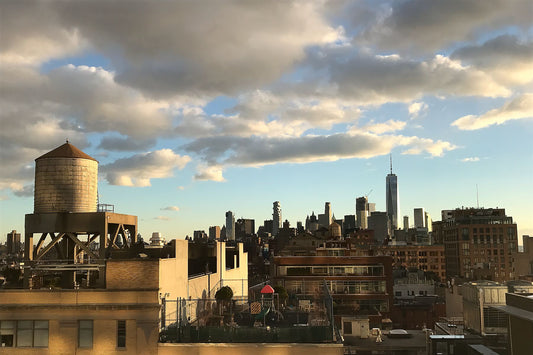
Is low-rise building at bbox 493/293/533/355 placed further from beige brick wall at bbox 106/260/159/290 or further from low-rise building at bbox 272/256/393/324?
low-rise building at bbox 272/256/393/324

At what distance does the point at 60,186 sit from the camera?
39062mm

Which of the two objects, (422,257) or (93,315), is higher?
(93,315)

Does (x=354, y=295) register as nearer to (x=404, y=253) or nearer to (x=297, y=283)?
(x=297, y=283)

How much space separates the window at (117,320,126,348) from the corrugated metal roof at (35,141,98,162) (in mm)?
14163

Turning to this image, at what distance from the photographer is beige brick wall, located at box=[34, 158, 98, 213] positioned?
3881 cm

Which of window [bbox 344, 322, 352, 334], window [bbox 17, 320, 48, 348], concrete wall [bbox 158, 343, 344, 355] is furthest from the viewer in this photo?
window [bbox 344, 322, 352, 334]

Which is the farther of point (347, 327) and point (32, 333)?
point (347, 327)

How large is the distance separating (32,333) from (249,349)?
14699 mm

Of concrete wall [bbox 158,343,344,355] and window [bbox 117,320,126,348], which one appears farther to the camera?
window [bbox 117,320,126,348]

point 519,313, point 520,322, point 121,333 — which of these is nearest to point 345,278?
point 520,322

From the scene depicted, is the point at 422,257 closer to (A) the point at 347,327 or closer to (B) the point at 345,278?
(B) the point at 345,278

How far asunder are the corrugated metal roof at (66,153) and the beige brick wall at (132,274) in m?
10.5

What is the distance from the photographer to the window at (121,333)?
1298 inches

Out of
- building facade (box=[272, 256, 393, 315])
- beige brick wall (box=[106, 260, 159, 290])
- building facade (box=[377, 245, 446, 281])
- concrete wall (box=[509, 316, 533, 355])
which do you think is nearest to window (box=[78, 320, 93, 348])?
beige brick wall (box=[106, 260, 159, 290])
